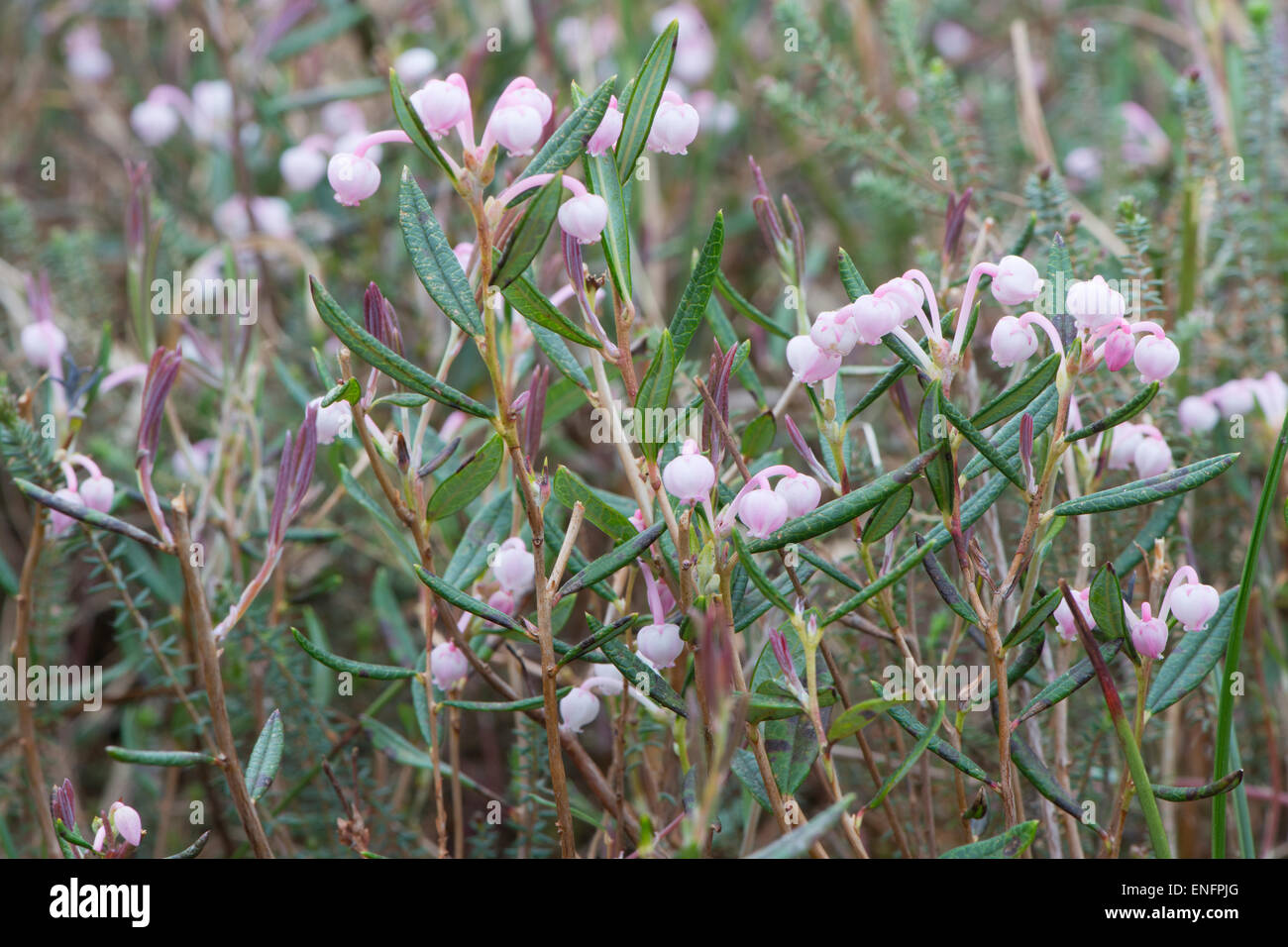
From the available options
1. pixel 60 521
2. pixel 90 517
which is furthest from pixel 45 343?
pixel 90 517

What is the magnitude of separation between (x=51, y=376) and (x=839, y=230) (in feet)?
3.51

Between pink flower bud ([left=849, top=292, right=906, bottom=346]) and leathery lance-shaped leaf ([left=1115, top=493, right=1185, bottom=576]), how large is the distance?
0.93ft

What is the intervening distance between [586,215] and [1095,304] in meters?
0.24

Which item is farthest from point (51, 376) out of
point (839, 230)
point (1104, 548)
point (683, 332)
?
point (839, 230)

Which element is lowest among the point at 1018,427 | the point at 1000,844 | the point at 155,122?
the point at 1000,844

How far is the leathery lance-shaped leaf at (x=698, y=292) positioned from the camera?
0.55 metres

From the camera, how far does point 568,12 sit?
167 centimetres

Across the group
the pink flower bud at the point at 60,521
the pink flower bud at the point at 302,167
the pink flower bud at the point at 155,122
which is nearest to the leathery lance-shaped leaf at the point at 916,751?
the pink flower bud at the point at 60,521

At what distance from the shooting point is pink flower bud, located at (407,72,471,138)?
0.51m

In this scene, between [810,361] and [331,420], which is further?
[331,420]

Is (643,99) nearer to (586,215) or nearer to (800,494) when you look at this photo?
(586,215)

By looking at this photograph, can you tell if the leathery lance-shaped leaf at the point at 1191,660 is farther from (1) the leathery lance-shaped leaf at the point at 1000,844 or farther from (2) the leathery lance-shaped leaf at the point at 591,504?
Result: (2) the leathery lance-shaped leaf at the point at 591,504

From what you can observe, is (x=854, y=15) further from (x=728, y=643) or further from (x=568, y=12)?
(x=728, y=643)

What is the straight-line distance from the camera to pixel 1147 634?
1.88 feet
